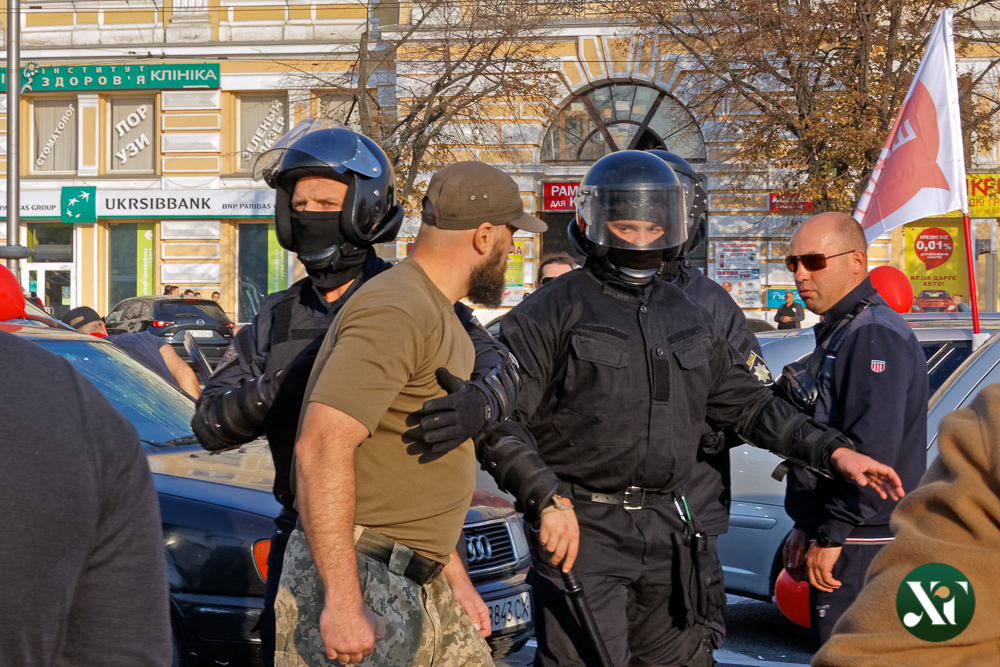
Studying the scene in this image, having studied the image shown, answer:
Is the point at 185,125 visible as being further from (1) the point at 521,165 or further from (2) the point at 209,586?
(2) the point at 209,586

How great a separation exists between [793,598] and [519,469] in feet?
7.10

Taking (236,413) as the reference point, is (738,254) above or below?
above

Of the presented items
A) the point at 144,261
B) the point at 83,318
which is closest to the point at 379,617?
the point at 83,318

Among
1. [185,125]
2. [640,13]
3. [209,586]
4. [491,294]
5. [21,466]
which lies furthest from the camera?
[185,125]

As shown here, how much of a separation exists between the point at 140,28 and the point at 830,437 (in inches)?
1058

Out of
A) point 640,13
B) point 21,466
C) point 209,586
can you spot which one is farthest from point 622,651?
point 640,13

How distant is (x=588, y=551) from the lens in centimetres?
321

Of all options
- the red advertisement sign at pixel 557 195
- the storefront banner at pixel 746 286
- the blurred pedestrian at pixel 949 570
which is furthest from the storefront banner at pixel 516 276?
the blurred pedestrian at pixel 949 570

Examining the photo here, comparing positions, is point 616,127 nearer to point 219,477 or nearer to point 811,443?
point 219,477

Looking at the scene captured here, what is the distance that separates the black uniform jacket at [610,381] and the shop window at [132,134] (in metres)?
25.9

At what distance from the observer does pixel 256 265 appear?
87.9 feet

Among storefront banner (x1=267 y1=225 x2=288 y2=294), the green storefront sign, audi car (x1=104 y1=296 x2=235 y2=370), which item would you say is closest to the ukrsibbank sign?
storefront banner (x1=267 y1=225 x2=288 y2=294)

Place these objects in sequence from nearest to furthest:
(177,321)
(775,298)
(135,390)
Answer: (135,390)
(177,321)
(775,298)

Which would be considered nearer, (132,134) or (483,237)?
(483,237)
